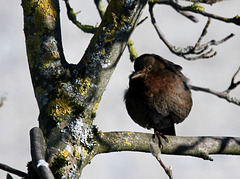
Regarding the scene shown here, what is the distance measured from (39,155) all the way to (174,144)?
3.37 ft

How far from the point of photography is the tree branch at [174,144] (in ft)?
8.64

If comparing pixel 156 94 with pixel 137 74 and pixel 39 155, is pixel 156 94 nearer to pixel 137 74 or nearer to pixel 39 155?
pixel 137 74

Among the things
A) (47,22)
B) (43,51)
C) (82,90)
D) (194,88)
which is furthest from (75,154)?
(194,88)

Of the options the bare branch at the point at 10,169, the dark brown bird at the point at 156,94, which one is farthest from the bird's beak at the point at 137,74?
the bare branch at the point at 10,169

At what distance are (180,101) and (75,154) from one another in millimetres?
1856

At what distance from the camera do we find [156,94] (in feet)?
13.3

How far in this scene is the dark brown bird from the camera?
4.07 meters

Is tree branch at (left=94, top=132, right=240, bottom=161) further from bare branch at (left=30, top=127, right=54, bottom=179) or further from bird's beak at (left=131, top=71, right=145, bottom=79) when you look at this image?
bird's beak at (left=131, top=71, right=145, bottom=79)

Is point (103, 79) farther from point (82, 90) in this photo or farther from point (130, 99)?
point (130, 99)

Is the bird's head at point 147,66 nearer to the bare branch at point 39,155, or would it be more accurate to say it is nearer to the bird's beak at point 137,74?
the bird's beak at point 137,74

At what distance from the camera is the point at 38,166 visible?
6.73 feet

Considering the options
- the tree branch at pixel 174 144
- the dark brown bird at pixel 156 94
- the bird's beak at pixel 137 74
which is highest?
the bird's beak at pixel 137 74

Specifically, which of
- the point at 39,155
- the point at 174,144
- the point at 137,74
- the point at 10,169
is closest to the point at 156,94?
the point at 137,74

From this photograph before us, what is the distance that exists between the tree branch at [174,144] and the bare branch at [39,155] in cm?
45
